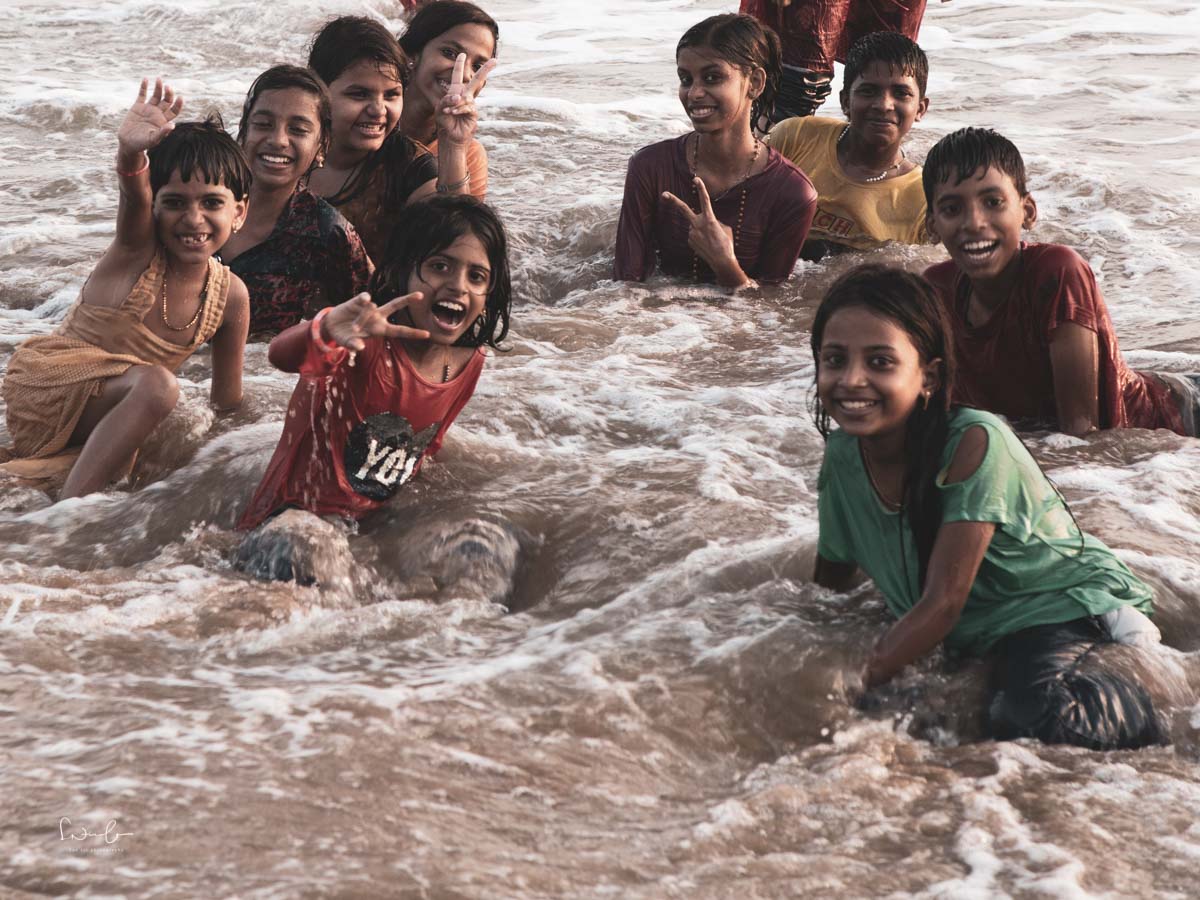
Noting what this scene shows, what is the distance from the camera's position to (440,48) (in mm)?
5789

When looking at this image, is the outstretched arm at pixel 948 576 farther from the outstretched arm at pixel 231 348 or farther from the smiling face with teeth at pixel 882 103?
the smiling face with teeth at pixel 882 103

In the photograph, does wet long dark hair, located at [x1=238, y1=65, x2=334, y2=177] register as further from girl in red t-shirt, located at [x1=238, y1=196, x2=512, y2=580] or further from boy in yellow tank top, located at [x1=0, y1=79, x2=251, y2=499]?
girl in red t-shirt, located at [x1=238, y1=196, x2=512, y2=580]

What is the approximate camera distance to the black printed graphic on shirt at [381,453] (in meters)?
3.82

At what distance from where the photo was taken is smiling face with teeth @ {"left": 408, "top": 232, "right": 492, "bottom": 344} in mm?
3791

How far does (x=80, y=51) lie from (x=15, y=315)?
6.35 metres

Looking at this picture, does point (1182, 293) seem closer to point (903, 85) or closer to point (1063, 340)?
point (903, 85)

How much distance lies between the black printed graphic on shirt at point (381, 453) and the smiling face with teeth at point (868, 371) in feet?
4.43

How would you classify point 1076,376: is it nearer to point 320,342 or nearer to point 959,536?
point 959,536

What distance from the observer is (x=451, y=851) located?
237cm

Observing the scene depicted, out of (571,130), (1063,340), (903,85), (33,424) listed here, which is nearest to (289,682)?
(33,424)

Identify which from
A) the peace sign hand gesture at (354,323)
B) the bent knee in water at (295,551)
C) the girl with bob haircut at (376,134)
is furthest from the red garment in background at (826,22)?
the bent knee in water at (295,551)

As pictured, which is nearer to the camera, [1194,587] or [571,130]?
[1194,587]

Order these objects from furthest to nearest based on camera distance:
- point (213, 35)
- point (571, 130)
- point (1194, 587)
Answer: point (213, 35), point (571, 130), point (1194, 587)

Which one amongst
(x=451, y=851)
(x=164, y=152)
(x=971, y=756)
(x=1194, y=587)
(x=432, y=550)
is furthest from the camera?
(x=164, y=152)
